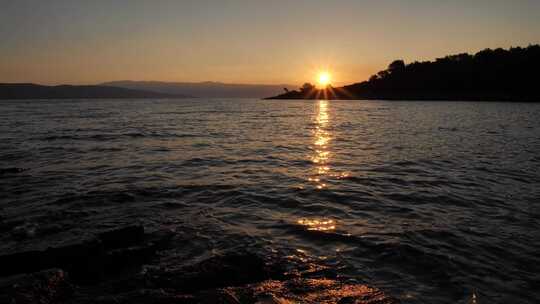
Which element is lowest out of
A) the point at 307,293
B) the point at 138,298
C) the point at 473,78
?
the point at 307,293

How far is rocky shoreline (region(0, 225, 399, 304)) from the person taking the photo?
5.51 metres

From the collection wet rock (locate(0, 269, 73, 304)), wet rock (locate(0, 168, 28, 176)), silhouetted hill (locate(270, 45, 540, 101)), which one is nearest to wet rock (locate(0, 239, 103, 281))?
wet rock (locate(0, 269, 73, 304))

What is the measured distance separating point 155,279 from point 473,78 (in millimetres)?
177323

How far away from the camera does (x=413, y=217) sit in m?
10.3

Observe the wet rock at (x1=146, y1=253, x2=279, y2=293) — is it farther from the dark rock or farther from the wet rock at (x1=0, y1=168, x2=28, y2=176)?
the wet rock at (x1=0, y1=168, x2=28, y2=176)

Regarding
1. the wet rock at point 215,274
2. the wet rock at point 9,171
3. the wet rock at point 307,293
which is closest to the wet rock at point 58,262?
the wet rock at point 215,274

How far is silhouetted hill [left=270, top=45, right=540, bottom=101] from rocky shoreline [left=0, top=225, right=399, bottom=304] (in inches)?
5847

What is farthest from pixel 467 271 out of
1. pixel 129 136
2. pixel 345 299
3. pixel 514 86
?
pixel 514 86

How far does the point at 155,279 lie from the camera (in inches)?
251

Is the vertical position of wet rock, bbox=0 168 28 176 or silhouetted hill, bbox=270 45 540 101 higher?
silhouetted hill, bbox=270 45 540 101

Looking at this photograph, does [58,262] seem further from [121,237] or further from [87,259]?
[121,237]

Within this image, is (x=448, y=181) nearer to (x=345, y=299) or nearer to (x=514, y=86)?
(x=345, y=299)

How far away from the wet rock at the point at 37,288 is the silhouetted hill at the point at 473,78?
152 metres

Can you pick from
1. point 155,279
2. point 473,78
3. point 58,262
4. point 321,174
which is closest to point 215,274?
point 155,279
